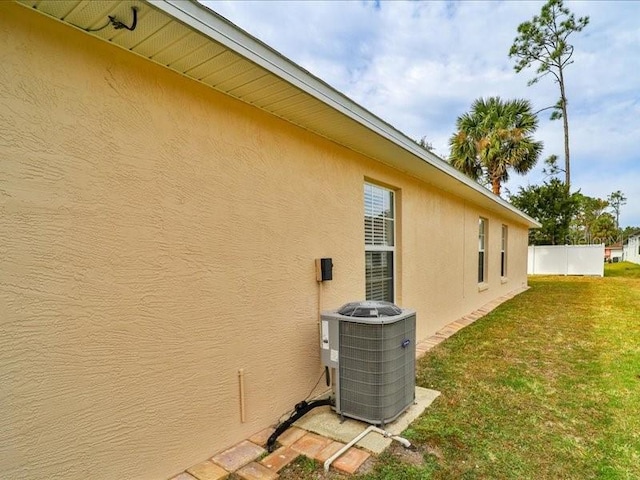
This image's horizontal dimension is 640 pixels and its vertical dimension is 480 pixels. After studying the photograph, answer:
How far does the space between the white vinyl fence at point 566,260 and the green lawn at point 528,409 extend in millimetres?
14512

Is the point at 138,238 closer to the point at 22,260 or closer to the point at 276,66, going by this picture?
the point at 22,260

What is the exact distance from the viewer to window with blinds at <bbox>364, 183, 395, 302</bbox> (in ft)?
14.6

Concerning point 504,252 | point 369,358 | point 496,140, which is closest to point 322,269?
point 369,358

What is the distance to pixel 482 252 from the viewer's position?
30.6 feet

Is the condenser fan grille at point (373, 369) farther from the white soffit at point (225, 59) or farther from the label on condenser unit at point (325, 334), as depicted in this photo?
the white soffit at point (225, 59)

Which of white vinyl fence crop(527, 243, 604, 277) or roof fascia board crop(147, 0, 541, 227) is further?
white vinyl fence crop(527, 243, 604, 277)

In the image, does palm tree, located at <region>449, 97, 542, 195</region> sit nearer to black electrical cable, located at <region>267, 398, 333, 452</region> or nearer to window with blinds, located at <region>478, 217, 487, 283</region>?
window with blinds, located at <region>478, 217, 487, 283</region>

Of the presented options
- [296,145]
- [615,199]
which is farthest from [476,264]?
[615,199]

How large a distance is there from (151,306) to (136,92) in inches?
52.5

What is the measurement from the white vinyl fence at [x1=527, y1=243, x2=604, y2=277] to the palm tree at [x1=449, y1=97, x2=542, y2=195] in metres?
6.20

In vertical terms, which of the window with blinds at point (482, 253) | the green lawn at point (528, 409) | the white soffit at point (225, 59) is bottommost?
the green lawn at point (528, 409)

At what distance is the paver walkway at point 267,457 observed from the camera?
87.3 inches

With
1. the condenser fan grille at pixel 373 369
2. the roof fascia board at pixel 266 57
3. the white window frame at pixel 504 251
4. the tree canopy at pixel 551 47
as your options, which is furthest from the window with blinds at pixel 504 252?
the tree canopy at pixel 551 47

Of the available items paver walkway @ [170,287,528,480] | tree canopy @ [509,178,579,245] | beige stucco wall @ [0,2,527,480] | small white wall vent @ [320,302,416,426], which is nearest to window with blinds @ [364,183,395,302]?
beige stucco wall @ [0,2,527,480]
